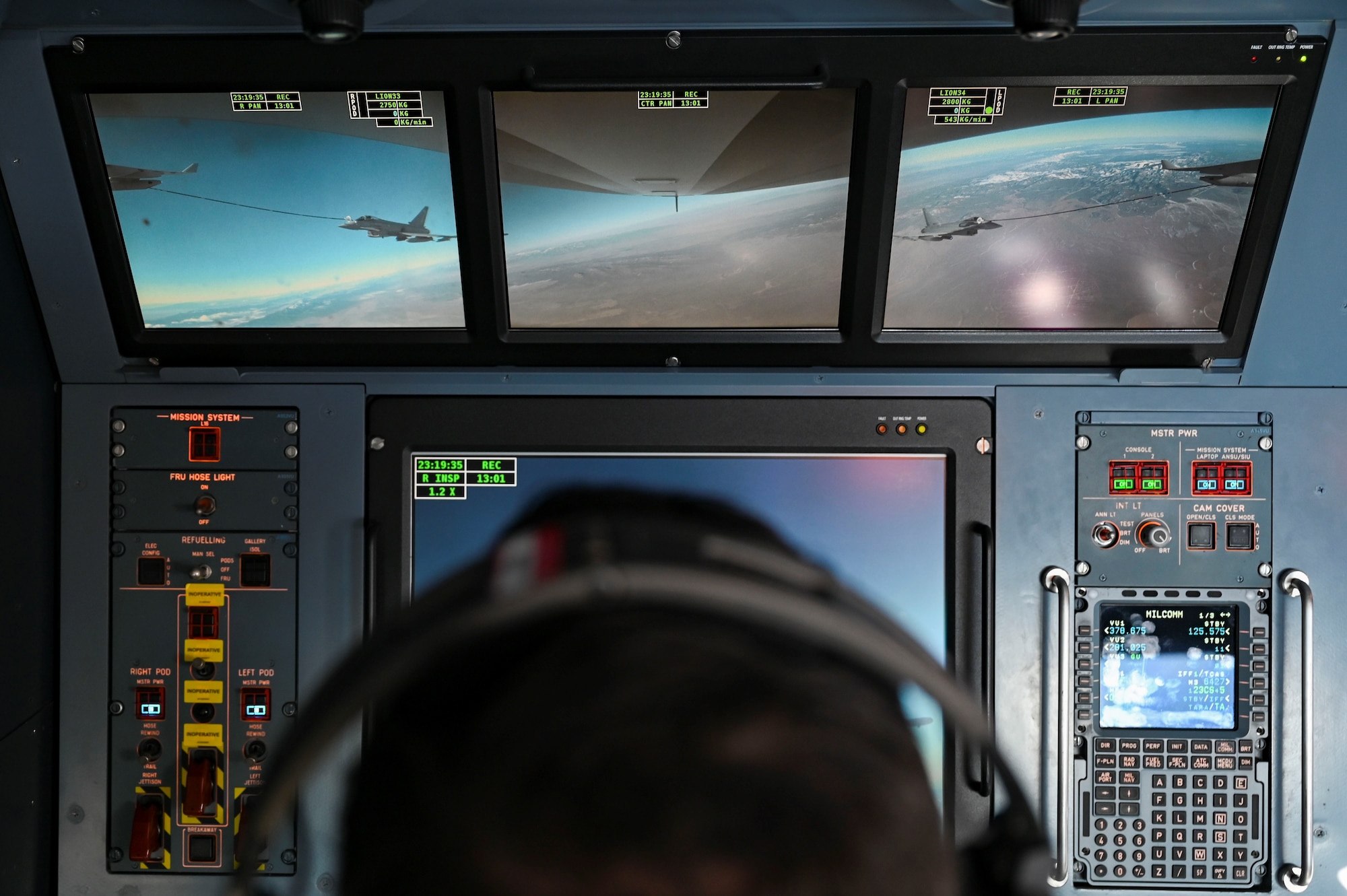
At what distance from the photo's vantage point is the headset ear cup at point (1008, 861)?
0.56 metres

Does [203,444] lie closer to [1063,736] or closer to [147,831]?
[147,831]

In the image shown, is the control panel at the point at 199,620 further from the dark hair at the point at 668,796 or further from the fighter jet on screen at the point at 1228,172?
the dark hair at the point at 668,796

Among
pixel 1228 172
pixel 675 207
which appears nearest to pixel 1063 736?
pixel 1228 172

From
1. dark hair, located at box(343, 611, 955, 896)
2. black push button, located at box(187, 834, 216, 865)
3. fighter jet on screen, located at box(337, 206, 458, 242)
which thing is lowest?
black push button, located at box(187, 834, 216, 865)

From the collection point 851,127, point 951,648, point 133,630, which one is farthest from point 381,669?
point 133,630

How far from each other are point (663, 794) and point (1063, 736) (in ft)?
8.28

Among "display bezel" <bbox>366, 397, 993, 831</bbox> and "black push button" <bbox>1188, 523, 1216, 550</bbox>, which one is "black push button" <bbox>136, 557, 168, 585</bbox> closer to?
"display bezel" <bbox>366, 397, 993, 831</bbox>

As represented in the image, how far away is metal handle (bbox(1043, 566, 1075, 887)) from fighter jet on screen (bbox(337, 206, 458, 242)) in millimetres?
1810

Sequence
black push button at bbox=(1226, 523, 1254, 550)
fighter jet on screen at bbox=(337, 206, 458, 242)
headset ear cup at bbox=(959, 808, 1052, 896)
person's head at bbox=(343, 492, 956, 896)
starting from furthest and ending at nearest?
black push button at bbox=(1226, 523, 1254, 550)
fighter jet on screen at bbox=(337, 206, 458, 242)
headset ear cup at bbox=(959, 808, 1052, 896)
person's head at bbox=(343, 492, 956, 896)

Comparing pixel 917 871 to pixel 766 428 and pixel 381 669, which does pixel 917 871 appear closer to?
pixel 381 669

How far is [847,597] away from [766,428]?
2.16m

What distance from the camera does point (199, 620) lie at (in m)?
2.64

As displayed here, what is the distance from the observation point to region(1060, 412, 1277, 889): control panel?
259 cm

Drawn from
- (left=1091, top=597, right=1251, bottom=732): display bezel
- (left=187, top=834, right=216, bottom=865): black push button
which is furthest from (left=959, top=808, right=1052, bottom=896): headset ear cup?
(left=187, top=834, right=216, bottom=865): black push button
